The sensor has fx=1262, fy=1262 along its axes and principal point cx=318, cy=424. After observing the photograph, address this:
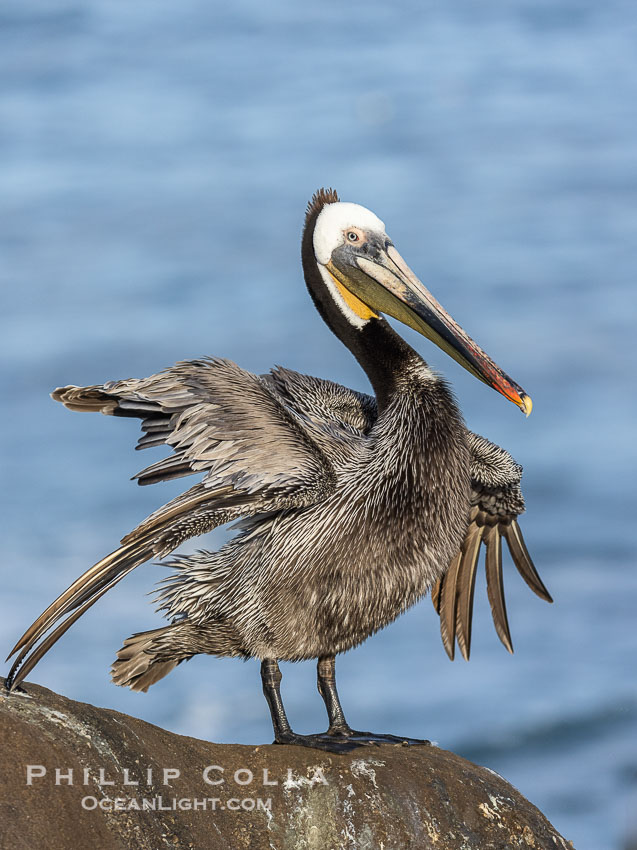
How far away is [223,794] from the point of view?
213 inches

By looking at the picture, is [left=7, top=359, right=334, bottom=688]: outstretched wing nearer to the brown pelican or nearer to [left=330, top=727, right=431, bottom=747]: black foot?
the brown pelican

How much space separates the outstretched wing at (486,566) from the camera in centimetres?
763

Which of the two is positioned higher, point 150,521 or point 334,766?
point 150,521

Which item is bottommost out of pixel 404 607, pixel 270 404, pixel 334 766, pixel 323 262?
pixel 334 766

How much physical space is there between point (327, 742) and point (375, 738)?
357 millimetres

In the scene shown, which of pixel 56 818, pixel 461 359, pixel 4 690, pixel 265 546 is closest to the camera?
pixel 56 818

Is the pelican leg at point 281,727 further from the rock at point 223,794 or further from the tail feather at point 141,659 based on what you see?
the tail feather at point 141,659

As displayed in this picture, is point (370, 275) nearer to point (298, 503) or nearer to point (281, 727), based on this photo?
point (298, 503)

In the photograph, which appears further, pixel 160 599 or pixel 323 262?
pixel 323 262

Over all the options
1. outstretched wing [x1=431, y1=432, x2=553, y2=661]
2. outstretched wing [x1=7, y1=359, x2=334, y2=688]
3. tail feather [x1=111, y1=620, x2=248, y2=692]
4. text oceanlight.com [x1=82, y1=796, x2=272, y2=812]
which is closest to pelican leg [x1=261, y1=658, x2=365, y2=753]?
tail feather [x1=111, y1=620, x2=248, y2=692]

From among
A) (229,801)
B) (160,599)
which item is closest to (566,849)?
(229,801)

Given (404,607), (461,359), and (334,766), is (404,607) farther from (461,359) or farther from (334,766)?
(461,359)

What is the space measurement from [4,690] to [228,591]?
1400 millimetres

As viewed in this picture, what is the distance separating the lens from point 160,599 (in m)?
6.45
